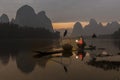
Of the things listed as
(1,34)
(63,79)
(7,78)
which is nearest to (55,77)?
(63,79)

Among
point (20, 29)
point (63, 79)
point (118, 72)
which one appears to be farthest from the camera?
point (20, 29)

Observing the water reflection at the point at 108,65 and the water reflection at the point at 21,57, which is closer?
the water reflection at the point at 108,65

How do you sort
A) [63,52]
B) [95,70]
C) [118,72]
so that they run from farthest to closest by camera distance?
[63,52] < [95,70] < [118,72]

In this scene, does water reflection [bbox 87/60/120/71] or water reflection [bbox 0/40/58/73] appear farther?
water reflection [bbox 0/40/58/73]

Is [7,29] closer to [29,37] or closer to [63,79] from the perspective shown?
[29,37]

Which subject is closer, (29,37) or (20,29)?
(20,29)

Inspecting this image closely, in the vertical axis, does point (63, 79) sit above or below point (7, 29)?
below

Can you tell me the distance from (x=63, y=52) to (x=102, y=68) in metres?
29.6

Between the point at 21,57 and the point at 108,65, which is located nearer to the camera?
the point at 108,65

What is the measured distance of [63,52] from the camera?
6219 cm

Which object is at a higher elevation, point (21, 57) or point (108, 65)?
point (21, 57)

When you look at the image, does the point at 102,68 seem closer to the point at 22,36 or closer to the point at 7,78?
the point at 7,78

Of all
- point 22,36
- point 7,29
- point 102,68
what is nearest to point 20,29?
point 22,36

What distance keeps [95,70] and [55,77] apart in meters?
6.06
